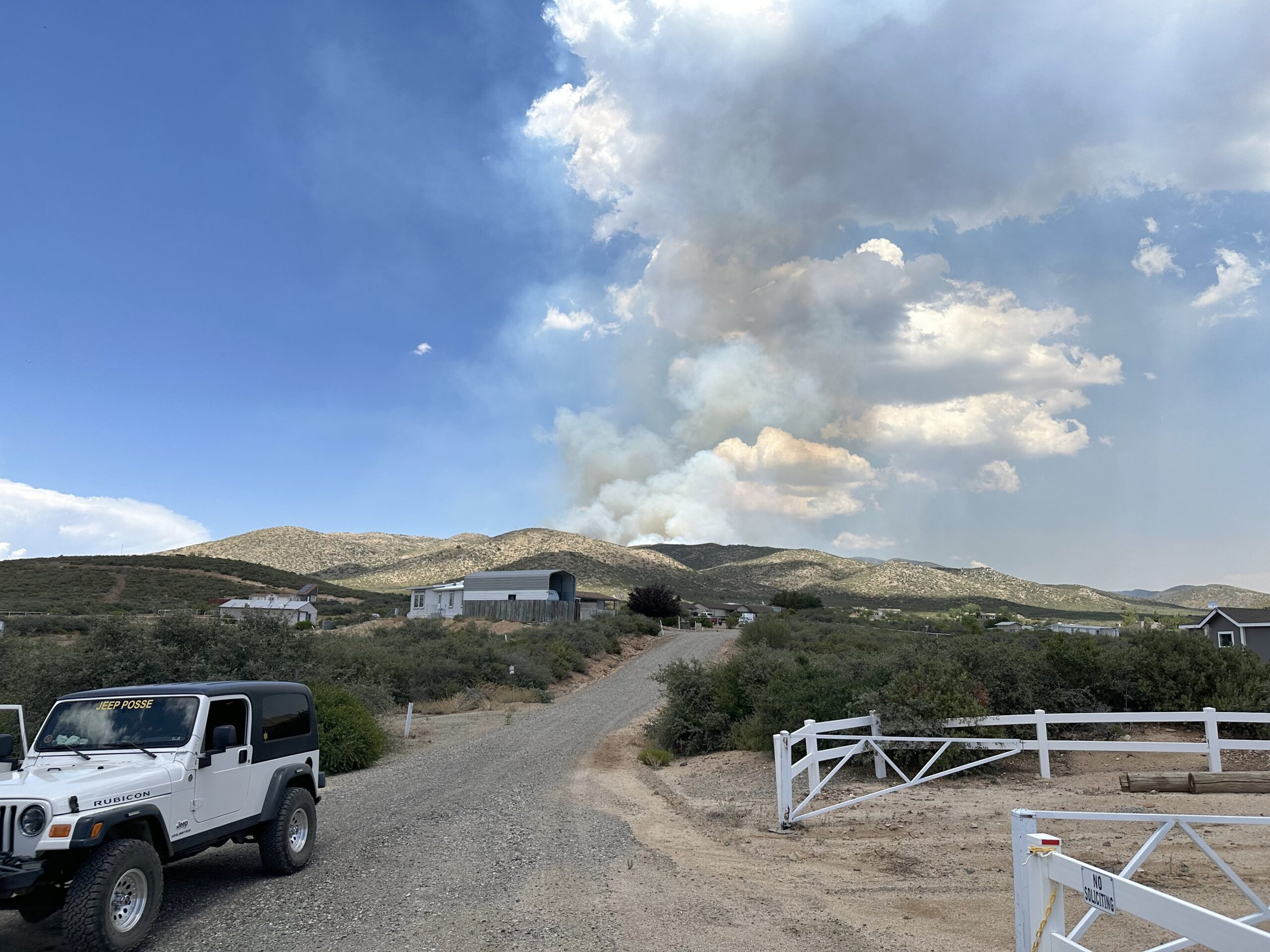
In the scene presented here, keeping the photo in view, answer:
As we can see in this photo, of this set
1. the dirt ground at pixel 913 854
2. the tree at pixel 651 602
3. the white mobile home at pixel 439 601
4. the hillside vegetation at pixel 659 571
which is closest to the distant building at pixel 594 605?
the tree at pixel 651 602

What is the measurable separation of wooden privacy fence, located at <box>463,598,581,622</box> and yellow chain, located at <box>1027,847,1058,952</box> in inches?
2102

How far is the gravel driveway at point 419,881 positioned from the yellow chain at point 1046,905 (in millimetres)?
3827

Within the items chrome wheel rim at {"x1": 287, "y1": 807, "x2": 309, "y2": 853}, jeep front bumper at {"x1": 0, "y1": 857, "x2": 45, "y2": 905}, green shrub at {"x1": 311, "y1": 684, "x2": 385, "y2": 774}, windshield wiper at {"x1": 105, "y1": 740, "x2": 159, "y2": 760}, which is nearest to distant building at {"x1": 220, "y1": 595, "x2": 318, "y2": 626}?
green shrub at {"x1": 311, "y1": 684, "x2": 385, "y2": 774}

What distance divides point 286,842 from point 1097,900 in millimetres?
7956

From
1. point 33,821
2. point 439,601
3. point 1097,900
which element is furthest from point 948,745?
point 439,601

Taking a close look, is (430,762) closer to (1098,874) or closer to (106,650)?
(106,650)

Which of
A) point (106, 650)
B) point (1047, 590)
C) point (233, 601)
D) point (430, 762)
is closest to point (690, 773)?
point (430, 762)

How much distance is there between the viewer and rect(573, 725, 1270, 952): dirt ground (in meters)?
6.56

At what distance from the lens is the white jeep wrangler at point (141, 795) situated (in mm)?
5965

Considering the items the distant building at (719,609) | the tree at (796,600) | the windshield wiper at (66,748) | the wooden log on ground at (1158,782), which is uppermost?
the tree at (796,600)

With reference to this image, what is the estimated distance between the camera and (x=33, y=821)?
6039 mm

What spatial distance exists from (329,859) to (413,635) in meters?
30.7

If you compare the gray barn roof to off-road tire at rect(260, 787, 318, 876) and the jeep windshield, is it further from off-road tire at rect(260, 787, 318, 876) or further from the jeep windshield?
the jeep windshield

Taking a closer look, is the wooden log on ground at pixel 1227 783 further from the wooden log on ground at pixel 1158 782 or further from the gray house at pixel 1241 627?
the gray house at pixel 1241 627
